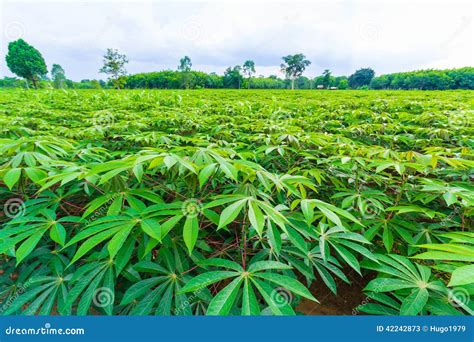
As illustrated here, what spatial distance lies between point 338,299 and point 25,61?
46.5 metres

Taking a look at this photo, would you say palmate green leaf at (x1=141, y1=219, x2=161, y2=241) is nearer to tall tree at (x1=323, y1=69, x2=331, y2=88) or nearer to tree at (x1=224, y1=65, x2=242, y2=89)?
tree at (x1=224, y1=65, x2=242, y2=89)

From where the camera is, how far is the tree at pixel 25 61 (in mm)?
33625

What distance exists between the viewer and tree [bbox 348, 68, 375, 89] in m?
54.8

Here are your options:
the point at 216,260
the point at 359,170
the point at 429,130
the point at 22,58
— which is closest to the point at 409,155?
the point at 359,170

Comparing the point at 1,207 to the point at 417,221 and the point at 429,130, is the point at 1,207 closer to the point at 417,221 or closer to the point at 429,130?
the point at 417,221

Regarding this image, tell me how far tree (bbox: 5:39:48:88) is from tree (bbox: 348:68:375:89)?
59850 millimetres

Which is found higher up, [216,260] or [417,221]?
[216,260]

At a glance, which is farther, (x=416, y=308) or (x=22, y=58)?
(x=22, y=58)

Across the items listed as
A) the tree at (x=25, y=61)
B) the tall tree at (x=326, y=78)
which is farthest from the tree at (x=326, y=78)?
the tree at (x=25, y=61)

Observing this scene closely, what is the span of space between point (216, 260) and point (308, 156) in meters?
1.18

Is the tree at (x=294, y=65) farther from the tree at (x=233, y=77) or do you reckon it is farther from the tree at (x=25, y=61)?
the tree at (x=25, y=61)

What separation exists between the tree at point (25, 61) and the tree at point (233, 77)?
96.5ft

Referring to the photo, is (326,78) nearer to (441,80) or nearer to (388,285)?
Result: (441,80)

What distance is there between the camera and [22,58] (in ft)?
110
